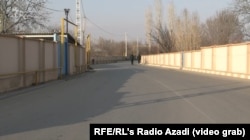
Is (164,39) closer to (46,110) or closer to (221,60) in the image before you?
(221,60)

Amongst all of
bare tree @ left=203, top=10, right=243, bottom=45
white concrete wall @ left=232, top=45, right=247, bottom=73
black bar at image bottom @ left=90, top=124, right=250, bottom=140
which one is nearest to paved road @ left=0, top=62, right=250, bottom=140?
black bar at image bottom @ left=90, top=124, right=250, bottom=140

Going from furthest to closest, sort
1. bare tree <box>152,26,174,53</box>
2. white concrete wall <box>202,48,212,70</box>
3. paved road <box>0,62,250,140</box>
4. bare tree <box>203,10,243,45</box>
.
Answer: bare tree <box>152,26,174,53</box>, bare tree <box>203,10,243,45</box>, white concrete wall <box>202,48,212,70</box>, paved road <box>0,62,250,140</box>

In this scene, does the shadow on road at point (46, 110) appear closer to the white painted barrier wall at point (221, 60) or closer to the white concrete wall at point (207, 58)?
the white painted barrier wall at point (221, 60)

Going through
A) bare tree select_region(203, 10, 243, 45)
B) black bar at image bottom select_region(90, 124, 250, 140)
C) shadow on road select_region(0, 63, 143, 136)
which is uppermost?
bare tree select_region(203, 10, 243, 45)

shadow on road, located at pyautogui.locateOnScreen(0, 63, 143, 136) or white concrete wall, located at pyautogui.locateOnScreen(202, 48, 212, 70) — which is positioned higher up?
white concrete wall, located at pyautogui.locateOnScreen(202, 48, 212, 70)

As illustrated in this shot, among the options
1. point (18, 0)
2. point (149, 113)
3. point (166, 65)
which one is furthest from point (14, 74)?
point (166, 65)

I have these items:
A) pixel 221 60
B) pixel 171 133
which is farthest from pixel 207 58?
pixel 171 133

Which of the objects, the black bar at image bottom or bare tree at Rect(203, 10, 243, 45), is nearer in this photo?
the black bar at image bottom

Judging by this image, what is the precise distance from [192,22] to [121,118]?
7372cm

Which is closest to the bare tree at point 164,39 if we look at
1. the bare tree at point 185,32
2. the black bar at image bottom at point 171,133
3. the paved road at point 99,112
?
the bare tree at point 185,32

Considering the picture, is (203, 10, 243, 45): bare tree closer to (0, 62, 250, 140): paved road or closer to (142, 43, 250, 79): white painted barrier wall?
(142, 43, 250, 79): white painted barrier wall

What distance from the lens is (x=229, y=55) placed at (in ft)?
114

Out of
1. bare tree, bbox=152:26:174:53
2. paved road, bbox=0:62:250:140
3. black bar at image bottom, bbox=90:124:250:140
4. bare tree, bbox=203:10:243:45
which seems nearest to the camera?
black bar at image bottom, bbox=90:124:250:140

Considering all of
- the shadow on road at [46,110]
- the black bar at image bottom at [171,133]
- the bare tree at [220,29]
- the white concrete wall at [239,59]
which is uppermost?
the bare tree at [220,29]
